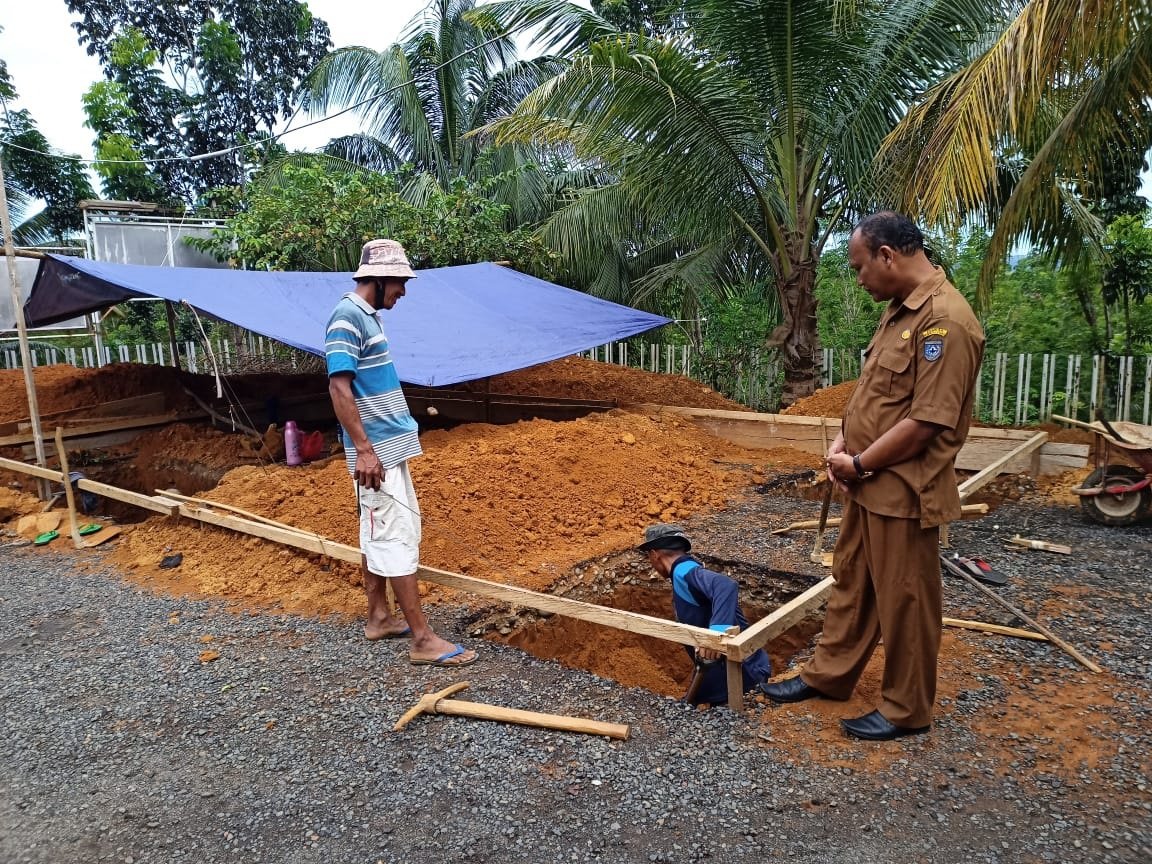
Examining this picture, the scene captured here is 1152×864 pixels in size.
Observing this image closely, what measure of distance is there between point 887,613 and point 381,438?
224cm

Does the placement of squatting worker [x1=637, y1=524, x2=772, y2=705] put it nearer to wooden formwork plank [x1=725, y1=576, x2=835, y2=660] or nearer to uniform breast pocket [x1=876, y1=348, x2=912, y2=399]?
wooden formwork plank [x1=725, y1=576, x2=835, y2=660]

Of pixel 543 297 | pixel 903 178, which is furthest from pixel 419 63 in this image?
pixel 903 178

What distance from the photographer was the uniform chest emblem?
238cm

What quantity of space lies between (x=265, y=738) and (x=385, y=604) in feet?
3.10

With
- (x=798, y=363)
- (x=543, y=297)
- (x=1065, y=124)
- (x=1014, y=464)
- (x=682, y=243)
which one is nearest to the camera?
(x=1065, y=124)

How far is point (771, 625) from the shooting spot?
3123 millimetres

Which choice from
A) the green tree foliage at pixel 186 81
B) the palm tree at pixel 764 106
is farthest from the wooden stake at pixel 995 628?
the green tree foliage at pixel 186 81

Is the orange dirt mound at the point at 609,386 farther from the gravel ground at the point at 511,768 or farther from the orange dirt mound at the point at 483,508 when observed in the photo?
the gravel ground at the point at 511,768

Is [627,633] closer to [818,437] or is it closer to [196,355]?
[818,437]

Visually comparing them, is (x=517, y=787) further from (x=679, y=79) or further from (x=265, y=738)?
(x=679, y=79)

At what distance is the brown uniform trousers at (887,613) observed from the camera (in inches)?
99.2

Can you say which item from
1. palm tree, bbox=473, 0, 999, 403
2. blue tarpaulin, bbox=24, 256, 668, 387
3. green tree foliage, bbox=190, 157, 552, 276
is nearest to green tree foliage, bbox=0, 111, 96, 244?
green tree foliage, bbox=190, 157, 552, 276

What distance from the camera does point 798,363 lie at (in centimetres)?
806

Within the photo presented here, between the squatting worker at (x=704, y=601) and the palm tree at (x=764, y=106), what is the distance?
15.0 ft
